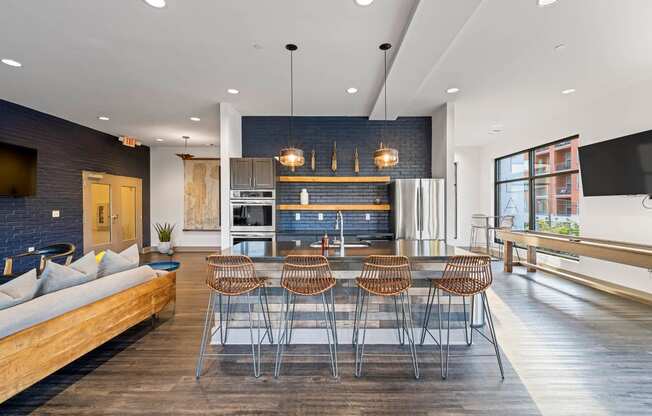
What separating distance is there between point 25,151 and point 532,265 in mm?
9442

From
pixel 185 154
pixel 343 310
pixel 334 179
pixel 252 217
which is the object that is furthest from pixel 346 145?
pixel 185 154

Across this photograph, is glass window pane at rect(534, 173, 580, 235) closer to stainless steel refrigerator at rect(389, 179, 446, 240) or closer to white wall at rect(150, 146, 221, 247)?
stainless steel refrigerator at rect(389, 179, 446, 240)

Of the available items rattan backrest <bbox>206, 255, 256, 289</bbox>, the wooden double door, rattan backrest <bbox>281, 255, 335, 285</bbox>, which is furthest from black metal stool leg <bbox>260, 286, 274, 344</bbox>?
the wooden double door

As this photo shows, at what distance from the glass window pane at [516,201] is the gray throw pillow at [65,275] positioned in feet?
27.5

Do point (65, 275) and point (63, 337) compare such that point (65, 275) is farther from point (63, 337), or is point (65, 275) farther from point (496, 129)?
point (496, 129)

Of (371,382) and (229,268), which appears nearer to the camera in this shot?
(371,382)

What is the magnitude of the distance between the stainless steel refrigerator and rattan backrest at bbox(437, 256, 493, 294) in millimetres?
2189

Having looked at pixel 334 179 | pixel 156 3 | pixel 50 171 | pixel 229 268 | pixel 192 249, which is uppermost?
pixel 156 3

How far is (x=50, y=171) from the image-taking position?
18.6 feet

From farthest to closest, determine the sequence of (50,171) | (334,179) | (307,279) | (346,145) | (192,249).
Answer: (192,249) < (50,171) < (346,145) < (334,179) < (307,279)

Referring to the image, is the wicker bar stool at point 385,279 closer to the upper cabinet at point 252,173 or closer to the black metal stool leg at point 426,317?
the black metal stool leg at point 426,317

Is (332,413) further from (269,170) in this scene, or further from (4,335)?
(269,170)

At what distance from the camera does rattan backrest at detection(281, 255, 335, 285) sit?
2.48 m

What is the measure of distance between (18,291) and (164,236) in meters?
6.39
